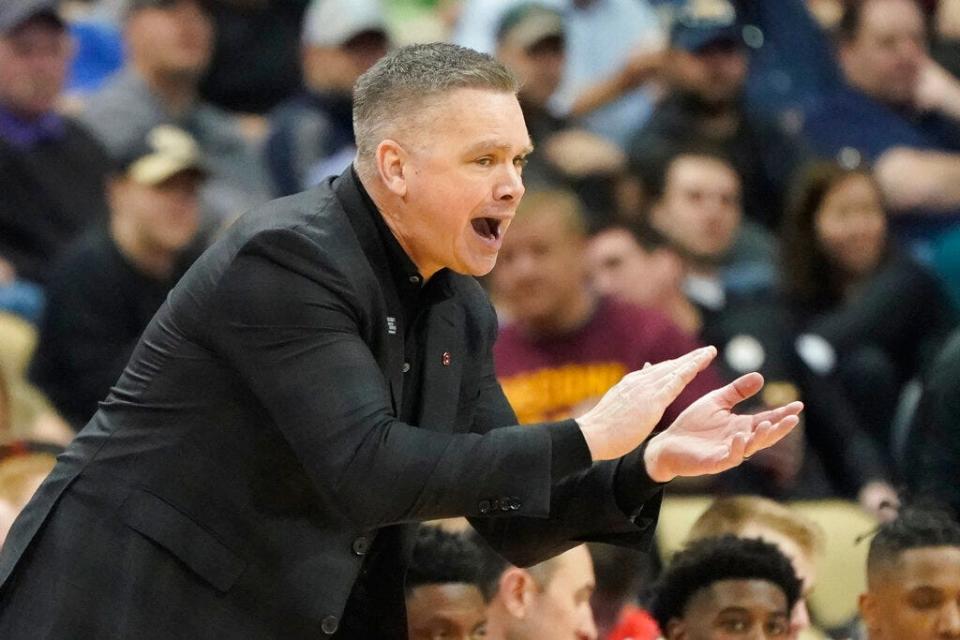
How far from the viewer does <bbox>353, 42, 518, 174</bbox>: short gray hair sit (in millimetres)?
2707

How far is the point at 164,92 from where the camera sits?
21.9 ft

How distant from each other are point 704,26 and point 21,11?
266 cm


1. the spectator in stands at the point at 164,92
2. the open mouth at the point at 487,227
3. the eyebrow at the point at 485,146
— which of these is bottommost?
the open mouth at the point at 487,227

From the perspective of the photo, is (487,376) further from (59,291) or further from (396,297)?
(59,291)

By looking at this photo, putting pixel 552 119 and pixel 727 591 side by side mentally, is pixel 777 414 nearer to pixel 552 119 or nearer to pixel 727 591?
pixel 727 591

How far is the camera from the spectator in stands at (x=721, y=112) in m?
7.00

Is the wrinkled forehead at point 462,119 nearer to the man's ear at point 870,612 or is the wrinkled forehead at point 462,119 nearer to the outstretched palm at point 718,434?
the outstretched palm at point 718,434

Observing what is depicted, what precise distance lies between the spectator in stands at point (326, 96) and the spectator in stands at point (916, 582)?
3269 mm

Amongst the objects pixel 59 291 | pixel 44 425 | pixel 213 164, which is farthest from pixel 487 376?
pixel 213 164

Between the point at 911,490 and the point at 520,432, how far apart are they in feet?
6.42

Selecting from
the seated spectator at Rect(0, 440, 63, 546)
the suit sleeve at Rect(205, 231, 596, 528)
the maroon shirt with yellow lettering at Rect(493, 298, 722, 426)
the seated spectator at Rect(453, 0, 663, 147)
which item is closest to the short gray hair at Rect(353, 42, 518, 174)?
the suit sleeve at Rect(205, 231, 596, 528)

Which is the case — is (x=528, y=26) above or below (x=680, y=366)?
above

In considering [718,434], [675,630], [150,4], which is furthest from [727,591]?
[150,4]

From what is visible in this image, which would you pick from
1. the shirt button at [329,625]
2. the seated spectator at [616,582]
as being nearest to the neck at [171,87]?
the seated spectator at [616,582]
